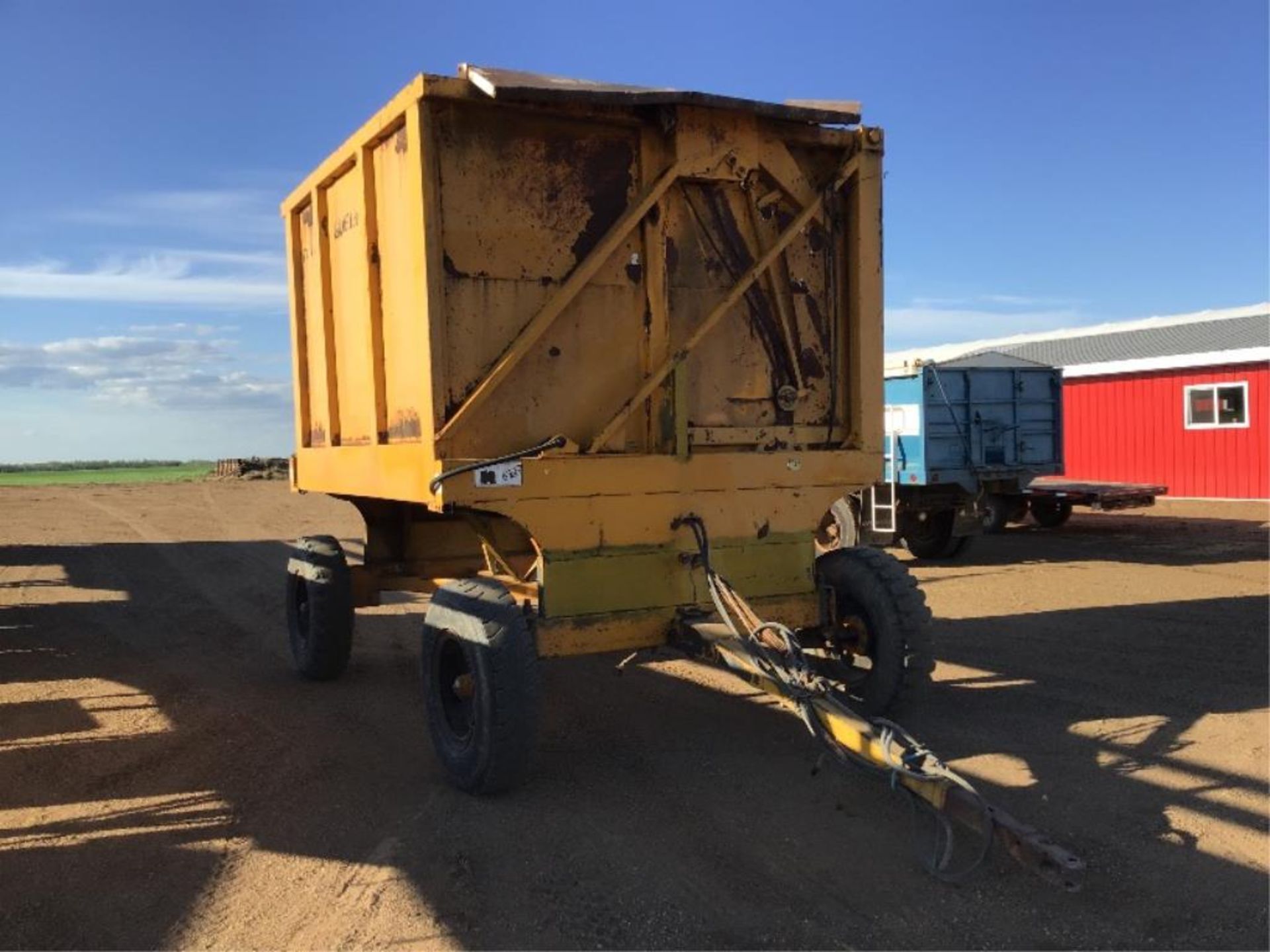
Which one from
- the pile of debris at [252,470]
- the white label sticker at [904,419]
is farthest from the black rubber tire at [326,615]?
the pile of debris at [252,470]

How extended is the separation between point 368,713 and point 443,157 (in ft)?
11.1

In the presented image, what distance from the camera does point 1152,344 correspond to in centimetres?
2212

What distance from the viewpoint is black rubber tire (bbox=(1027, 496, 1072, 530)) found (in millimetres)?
15773

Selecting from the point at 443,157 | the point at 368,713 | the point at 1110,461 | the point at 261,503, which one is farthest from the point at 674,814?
the point at 261,503

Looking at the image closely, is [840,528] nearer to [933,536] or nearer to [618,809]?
[933,536]


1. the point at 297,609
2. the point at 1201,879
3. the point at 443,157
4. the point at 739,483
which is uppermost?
the point at 443,157

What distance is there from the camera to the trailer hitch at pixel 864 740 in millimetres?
3125

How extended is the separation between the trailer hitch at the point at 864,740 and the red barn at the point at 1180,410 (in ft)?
47.9

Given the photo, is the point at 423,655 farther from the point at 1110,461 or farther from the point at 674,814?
the point at 1110,461

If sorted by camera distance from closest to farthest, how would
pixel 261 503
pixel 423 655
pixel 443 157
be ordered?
pixel 443 157
pixel 423 655
pixel 261 503

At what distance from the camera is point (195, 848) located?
4.11 metres

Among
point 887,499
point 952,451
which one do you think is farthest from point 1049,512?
point 887,499

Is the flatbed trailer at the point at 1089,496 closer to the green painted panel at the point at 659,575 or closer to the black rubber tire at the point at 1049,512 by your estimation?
the black rubber tire at the point at 1049,512

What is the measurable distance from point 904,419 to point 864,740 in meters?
9.94
